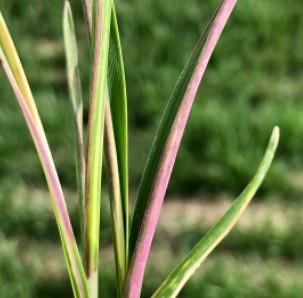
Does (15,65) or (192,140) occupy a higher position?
(15,65)

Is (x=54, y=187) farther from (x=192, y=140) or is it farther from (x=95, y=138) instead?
(x=192, y=140)

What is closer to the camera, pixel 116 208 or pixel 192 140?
pixel 116 208

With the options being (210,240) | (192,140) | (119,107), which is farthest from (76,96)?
(192,140)

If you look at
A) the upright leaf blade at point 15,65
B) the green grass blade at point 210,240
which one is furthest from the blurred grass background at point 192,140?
the upright leaf blade at point 15,65

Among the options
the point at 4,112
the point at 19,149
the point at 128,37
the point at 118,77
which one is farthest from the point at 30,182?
the point at 118,77

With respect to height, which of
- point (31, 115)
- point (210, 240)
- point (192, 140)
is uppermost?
point (31, 115)

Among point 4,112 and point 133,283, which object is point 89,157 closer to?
point 133,283

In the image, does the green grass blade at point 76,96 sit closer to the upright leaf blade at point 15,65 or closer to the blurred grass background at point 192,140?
the upright leaf blade at point 15,65
